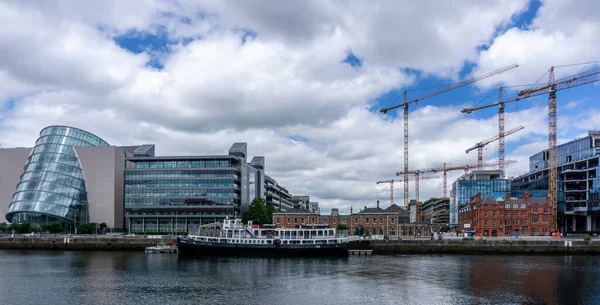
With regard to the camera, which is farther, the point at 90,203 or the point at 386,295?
the point at 90,203

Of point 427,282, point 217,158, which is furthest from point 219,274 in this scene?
point 217,158

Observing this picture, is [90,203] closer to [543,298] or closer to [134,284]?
[134,284]

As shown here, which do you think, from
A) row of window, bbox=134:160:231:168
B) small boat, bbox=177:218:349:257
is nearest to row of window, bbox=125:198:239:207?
row of window, bbox=134:160:231:168

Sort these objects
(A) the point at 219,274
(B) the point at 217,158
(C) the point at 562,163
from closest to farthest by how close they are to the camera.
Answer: (A) the point at 219,274, (B) the point at 217,158, (C) the point at 562,163

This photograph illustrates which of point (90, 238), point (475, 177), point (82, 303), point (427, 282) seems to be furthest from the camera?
point (475, 177)

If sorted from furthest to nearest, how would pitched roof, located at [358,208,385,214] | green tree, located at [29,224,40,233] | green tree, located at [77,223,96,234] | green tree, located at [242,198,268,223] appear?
1. green tree, located at [242,198,268,223]
2. green tree, located at [77,223,96,234]
3. green tree, located at [29,224,40,233]
4. pitched roof, located at [358,208,385,214]

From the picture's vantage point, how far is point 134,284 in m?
51.0

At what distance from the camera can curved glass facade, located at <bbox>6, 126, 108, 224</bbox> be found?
130 m

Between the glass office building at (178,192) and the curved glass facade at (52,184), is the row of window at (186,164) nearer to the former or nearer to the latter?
the glass office building at (178,192)

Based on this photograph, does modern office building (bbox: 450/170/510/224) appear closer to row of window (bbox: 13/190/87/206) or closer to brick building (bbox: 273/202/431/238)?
brick building (bbox: 273/202/431/238)

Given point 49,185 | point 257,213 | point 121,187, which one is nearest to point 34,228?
point 49,185

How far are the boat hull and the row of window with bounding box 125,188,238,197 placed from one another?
46.0 meters

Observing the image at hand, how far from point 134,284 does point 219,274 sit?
10.7m

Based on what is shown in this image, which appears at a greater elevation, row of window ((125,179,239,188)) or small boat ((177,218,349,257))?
row of window ((125,179,239,188))
